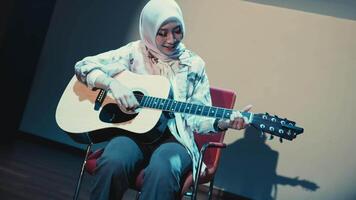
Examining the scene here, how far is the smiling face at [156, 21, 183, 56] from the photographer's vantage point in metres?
2.16

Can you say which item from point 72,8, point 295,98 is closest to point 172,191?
point 295,98

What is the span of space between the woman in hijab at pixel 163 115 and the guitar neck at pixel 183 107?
0.15ft

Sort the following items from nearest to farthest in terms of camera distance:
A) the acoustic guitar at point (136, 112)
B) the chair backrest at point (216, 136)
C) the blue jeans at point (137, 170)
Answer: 1. the blue jeans at point (137, 170)
2. the acoustic guitar at point (136, 112)
3. the chair backrest at point (216, 136)

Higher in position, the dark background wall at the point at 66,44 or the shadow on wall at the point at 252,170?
the dark background wall at the point at 66,44

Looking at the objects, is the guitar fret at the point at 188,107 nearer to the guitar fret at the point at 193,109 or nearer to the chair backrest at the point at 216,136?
the guitar fret at the point at 193,109

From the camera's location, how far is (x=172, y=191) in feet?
5.64

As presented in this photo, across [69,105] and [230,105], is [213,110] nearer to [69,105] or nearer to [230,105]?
[230,105]

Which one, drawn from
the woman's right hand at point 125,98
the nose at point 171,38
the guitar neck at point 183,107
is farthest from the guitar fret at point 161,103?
the nose at point 171,38

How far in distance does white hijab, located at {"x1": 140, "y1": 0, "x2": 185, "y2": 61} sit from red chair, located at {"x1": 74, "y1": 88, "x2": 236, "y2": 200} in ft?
1.33

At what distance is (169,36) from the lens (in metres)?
2.17

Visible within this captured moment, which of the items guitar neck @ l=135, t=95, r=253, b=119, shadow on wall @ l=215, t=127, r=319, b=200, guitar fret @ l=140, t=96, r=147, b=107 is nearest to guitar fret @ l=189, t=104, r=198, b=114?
guitar neck @ l=135, t=95, r=253, b=119

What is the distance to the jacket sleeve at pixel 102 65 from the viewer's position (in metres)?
2.14

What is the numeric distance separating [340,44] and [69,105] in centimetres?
215

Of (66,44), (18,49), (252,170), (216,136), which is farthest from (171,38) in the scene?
(18,49)
